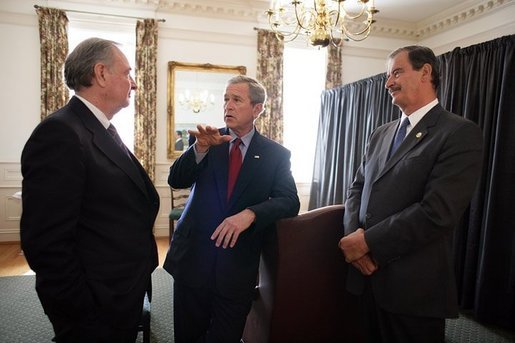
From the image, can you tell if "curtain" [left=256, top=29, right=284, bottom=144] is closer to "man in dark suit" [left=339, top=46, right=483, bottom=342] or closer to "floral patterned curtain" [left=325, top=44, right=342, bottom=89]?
"floral patterned curtain" [left=325, top=44, right=342, bottom=89]

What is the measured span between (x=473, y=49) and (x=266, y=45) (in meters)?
2.98

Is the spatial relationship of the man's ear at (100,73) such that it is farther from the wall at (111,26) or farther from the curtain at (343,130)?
the wall at (111,26)

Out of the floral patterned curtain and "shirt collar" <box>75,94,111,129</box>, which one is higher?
the floral patterned curtain

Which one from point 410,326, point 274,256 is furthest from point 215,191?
point 410,326

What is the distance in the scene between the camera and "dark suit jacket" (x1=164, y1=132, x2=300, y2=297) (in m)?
1.55

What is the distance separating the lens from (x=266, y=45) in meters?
5.37

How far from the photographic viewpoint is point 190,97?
5.18 metres

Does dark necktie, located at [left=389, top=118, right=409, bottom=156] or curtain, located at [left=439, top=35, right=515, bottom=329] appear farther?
curtain, located at [left=439, top=35, right=515, bottom=329]

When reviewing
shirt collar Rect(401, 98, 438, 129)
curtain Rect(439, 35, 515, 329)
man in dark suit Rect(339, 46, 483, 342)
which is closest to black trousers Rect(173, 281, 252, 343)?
man in dark suit Rect(339, 46, 483, 342)

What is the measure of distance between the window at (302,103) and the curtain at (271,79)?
0.35 metres

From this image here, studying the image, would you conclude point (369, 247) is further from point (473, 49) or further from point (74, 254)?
point (473, 49)

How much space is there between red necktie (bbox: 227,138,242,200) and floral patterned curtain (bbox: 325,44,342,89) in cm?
446

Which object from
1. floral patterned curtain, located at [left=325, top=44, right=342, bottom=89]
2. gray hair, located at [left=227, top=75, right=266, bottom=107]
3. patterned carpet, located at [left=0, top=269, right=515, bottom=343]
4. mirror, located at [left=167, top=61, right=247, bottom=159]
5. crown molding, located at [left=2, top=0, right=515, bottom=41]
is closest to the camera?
gray hair, located at [left=227, top=75, right=266, bottom=107]

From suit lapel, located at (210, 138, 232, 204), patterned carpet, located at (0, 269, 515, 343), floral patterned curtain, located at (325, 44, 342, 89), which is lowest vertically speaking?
patterned carpet, located at (0, 269, 515, 343)
